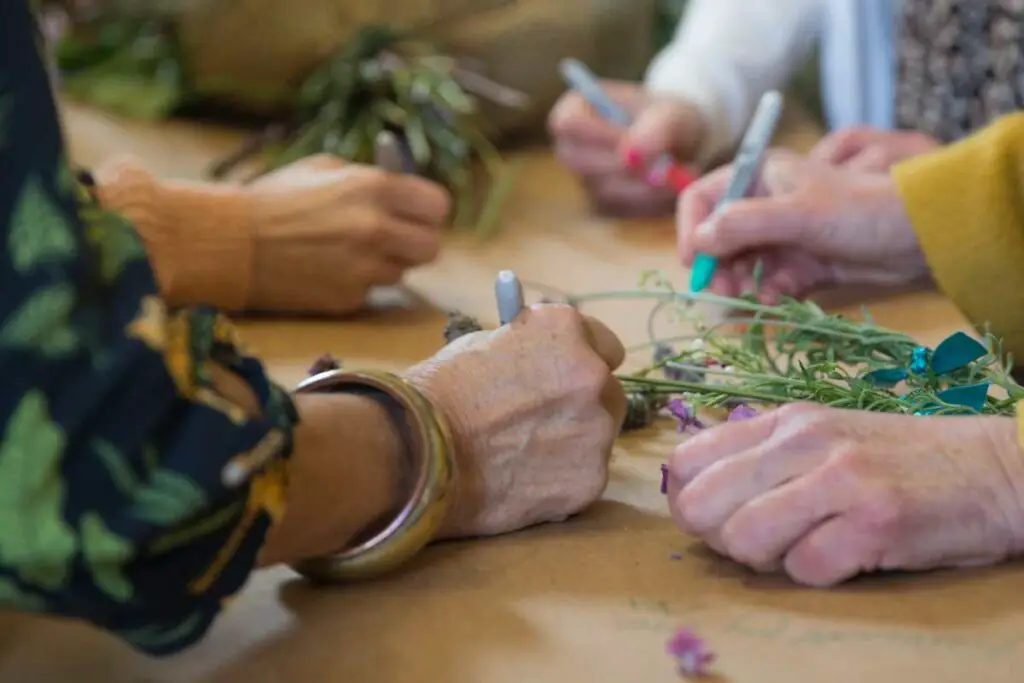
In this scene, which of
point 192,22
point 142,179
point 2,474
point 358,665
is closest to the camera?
point 2,474

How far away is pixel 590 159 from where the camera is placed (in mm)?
1212

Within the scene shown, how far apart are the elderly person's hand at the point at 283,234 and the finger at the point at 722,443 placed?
0.44m

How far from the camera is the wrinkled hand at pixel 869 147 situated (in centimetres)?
105

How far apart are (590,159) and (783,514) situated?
0.70 metres

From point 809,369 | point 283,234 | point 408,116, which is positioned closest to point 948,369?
point 809,369

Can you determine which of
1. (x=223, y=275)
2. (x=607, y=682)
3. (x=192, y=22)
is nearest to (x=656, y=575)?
(x=607, y=682)

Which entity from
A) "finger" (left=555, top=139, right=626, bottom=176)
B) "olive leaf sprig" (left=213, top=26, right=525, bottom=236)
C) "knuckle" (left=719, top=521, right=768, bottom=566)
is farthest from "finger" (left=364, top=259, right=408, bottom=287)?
"knuckle" (left=719, top=521, right=768, bottom=566)

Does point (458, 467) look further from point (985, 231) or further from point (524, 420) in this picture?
point (985, 231)

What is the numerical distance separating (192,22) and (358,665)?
1010 millimetres

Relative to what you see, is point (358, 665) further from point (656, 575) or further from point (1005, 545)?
point (1005, 545)

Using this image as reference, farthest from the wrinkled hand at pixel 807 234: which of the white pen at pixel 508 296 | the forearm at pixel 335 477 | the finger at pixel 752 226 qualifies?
the forearm at pixel 335 477

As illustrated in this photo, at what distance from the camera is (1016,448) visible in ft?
1.91

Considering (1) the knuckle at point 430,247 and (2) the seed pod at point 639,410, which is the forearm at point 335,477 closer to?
(2) the seed pod at point 639,410

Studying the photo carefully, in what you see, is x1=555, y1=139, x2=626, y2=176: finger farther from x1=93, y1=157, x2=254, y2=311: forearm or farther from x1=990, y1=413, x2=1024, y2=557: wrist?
x1=990, y1=413, x2=1024, y2=557: wrist
